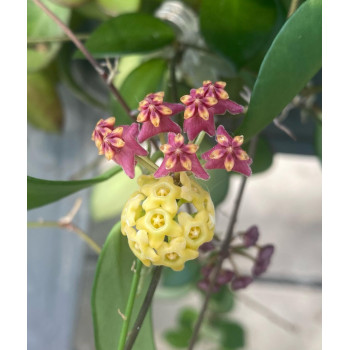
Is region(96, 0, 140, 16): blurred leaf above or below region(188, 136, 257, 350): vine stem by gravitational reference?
above

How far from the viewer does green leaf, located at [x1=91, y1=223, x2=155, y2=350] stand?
0.28 m

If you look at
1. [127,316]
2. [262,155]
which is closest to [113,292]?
[127,316]

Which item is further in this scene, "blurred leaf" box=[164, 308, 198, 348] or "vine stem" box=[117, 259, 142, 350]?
"blurred leaf" box=[164, 308, 198, 348]

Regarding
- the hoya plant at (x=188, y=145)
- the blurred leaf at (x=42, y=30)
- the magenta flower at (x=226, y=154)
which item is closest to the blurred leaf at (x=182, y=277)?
the hoya plant at (x=188, y=145)

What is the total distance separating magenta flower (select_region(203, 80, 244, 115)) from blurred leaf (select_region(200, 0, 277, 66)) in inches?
2.9

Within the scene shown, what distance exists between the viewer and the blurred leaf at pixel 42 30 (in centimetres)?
42

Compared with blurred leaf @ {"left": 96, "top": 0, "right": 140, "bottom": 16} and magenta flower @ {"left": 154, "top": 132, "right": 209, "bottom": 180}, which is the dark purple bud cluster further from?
blurred leaf @ {"left": 96, "top": 0, "right": 140, "bottom": 16}

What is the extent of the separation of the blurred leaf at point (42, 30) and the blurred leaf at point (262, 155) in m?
0.18

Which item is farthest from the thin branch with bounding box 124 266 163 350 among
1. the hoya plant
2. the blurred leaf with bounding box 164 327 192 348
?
the blurred leaf with bounding box 164 327 192 348

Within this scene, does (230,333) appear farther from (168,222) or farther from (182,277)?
(168,222)

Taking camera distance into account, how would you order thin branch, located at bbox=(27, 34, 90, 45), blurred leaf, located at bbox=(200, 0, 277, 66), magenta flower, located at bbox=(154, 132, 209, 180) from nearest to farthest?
magenta flower, located at bbox=(154, 132, 209, 180) → blurred leaf, located at bbox=(200, 0, 277, 66) → thin branch, located at bbox=(27, 34, 90, 45)

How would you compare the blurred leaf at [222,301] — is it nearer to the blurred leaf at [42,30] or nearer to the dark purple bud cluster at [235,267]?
the dark purple bud cluster at [235,267]

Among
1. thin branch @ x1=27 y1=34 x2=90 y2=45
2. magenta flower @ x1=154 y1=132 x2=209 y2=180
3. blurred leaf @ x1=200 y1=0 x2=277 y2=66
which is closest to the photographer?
magenta flower @ x1=154 y1=132 x2=209 y2=180

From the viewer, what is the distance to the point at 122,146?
0.25 metres
